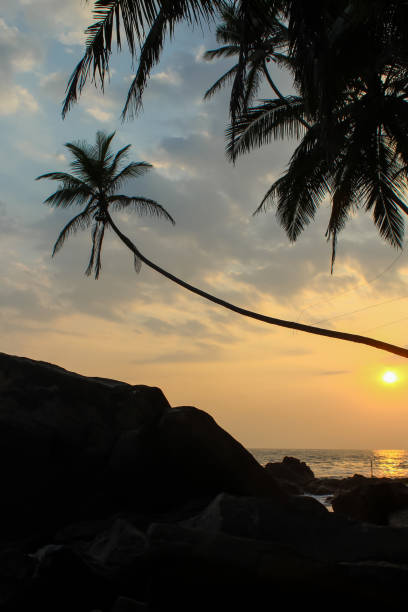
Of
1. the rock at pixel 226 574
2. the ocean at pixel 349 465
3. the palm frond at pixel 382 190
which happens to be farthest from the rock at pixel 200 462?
the ocean at pixel 349 465

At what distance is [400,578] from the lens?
396 centimetres

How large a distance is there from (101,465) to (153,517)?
1.04 meters

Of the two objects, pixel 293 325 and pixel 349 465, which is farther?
pixel 349 465

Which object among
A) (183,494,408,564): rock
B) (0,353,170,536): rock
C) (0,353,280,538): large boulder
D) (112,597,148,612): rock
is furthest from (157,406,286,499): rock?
(112,597,148,612): rock

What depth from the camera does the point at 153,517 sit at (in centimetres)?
693

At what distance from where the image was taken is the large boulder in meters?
7.23

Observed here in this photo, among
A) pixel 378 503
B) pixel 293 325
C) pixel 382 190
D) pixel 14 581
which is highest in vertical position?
pixel 382 190

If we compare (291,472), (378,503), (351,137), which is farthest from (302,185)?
(291,472)

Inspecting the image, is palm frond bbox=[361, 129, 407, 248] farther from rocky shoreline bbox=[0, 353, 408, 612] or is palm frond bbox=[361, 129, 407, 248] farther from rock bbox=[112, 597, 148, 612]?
rock bbox=[112, 597, 148, 612]

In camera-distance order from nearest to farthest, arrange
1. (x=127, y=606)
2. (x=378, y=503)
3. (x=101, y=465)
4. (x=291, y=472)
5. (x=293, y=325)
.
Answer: (x=127, y=606), (x=101, y=465), (x=378, y=503), (x=293, y=325), (x=291, y=472)

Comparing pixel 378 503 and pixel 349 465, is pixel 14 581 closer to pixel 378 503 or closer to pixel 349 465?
pixel 378 503

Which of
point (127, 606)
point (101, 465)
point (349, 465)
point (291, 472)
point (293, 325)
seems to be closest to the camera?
point (127, 606)

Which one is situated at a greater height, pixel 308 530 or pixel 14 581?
pixel 308 530

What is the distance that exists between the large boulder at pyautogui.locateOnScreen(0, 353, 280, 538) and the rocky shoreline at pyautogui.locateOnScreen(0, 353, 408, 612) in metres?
0.01
